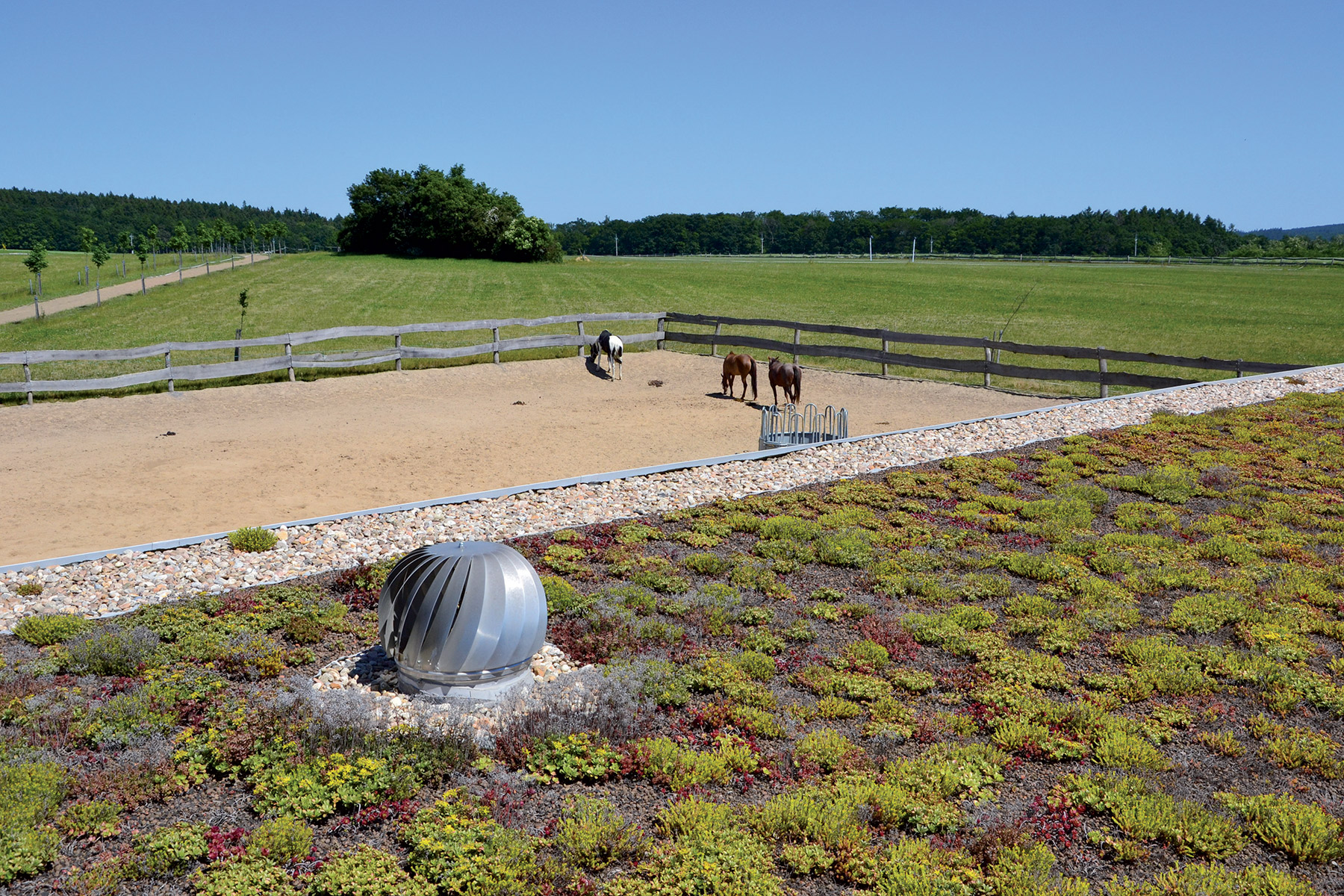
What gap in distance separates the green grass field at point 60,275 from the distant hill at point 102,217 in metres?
26.3

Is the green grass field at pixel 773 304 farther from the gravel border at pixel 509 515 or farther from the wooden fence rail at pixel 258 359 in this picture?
the gravel border at pixel 509 515

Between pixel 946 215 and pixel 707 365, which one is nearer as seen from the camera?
pixel 707 365

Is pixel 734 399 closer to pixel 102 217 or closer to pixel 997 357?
pixel 997 357

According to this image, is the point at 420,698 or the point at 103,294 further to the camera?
the point at 103,294

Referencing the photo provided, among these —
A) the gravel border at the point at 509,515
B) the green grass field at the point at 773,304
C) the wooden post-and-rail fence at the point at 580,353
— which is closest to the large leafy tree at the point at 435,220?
the green grass field at the point at 773,304

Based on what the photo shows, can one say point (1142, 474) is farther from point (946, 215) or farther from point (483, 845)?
point (946, 215)

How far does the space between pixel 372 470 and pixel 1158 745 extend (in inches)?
409

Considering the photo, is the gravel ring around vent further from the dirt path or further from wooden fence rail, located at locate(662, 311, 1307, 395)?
the dirt path

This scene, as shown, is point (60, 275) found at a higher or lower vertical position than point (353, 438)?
higher

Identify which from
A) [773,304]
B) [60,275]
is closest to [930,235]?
[773,304]

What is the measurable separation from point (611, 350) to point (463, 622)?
16506 millimetres

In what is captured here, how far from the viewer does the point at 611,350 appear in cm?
2189

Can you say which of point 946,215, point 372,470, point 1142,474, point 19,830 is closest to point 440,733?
point 19,830

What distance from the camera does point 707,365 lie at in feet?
78.6
